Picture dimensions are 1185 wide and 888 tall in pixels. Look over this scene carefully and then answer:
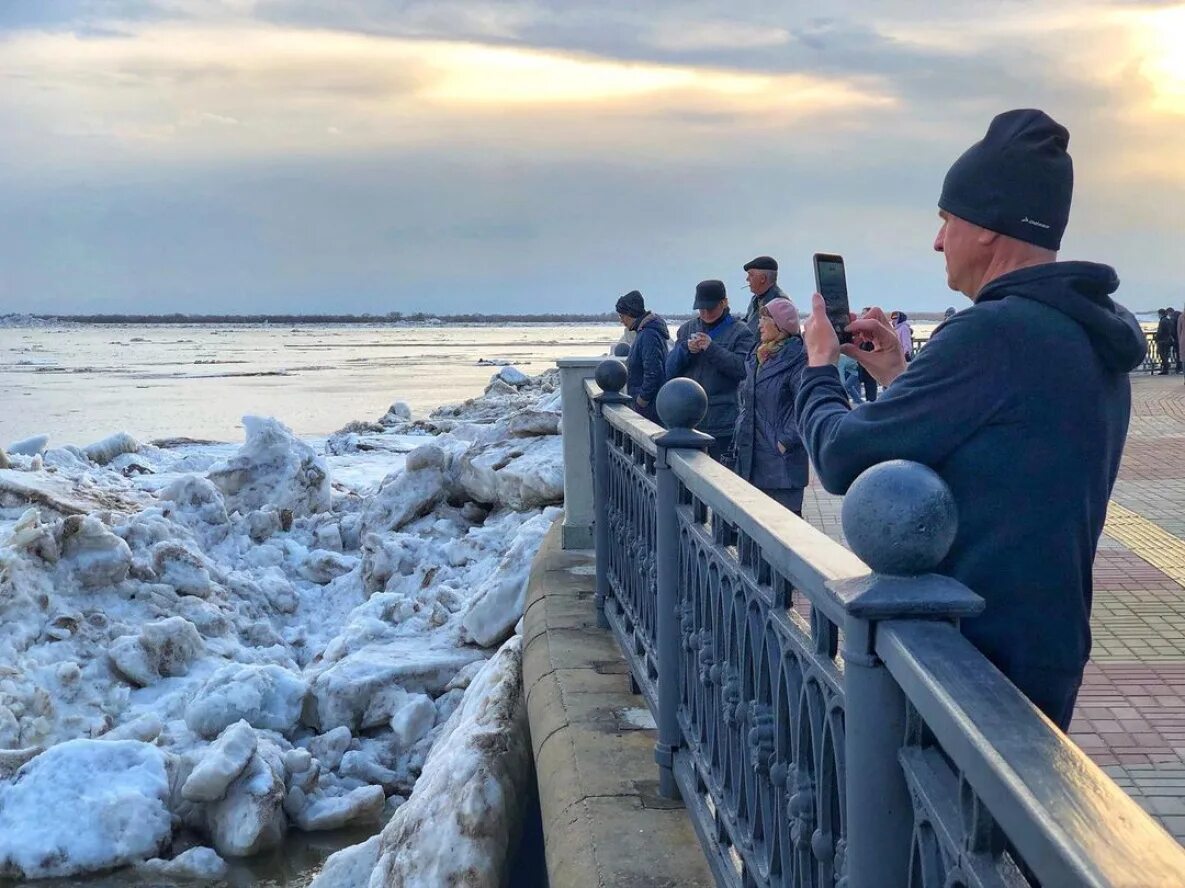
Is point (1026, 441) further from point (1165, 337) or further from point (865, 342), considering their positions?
point (1165, 337)

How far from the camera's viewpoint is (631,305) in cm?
Answer: 905

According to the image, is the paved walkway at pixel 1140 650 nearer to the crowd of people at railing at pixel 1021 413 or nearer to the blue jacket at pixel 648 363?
the blue jacket at pixel 648 363

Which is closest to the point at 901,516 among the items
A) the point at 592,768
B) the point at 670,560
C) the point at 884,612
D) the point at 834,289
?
the point at 884,612

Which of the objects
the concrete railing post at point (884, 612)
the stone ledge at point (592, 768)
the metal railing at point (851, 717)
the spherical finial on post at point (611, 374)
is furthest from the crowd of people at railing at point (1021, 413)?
the spherical finial on post at point (611, 374)

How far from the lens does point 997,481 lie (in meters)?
1.93

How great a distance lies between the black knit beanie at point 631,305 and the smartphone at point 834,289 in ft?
19.6

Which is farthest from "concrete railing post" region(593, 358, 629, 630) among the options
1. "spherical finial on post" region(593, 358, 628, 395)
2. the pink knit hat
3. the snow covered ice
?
the pink knit hat

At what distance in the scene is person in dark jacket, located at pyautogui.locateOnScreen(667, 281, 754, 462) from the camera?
7.11 m

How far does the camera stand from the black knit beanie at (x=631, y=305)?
898 cm

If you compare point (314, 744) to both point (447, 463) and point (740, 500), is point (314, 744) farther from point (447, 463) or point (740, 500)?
point (740, 500)

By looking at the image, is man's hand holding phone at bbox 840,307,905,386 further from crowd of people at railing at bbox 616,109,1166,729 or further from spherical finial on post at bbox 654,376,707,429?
spherical finial on post at bbox 654,376,707,429

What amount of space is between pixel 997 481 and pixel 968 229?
0.49 meters

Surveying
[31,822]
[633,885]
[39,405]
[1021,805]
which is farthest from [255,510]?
[39,405]

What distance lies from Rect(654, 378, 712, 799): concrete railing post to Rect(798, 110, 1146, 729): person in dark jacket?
5.10ft
